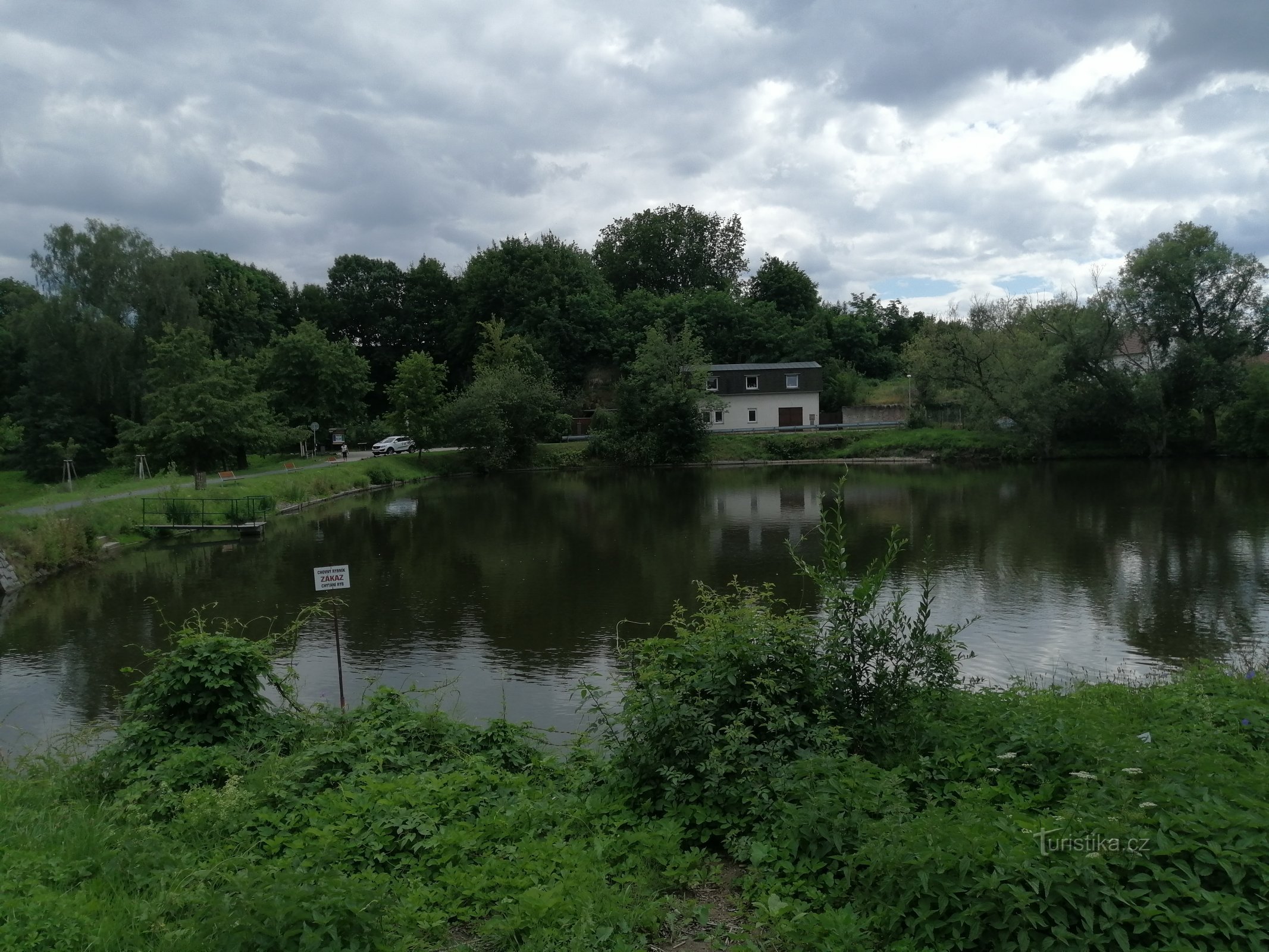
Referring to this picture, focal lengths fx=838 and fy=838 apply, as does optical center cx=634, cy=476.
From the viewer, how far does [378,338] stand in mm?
74250

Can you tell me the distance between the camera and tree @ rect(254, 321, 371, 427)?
5169 centimetres

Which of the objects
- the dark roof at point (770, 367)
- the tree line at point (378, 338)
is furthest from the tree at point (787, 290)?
the dark roof at point (770, 367)

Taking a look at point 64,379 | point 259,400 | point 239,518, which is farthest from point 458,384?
point 239,518

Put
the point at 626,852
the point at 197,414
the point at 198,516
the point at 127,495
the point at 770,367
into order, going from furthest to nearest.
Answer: the point at 770,367 → the point at 197,414 → the point at 127,495 → the point at 198,516 → the point at 626,852

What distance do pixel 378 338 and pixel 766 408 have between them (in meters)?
35.0

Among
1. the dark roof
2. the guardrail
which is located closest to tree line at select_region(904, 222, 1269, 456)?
the guardrail

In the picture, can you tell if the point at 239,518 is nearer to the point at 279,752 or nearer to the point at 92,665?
the point at 92,665

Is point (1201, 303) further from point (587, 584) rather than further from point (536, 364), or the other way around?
point (587, 584)

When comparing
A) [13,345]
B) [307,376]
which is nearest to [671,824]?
[307,376]

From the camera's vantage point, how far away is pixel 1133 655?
42.1ft

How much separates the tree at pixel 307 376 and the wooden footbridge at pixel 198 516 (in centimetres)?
2175

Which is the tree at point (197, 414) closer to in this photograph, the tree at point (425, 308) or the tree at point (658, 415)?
the tree at point (658, 415)

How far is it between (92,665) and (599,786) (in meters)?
12.0

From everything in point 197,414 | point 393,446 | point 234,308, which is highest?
point 234,308
